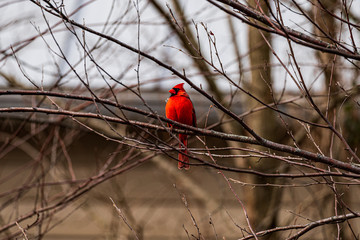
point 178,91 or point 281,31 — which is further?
point 178,91

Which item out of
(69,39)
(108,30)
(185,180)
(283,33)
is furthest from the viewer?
(185,180)

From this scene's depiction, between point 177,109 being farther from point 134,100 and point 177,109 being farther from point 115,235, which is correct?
point 134,100

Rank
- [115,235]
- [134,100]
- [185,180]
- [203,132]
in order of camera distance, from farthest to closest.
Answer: [134,100] → [185,180] → [115,235] → [203,132]

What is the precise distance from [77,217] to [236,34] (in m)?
3.95

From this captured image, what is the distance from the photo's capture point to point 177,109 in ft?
11.8

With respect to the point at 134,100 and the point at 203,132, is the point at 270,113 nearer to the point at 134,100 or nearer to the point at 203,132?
the point at 134,100

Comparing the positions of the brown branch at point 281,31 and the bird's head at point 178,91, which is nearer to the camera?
the brown branch at point 281,31

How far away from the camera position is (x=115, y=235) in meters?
5.04

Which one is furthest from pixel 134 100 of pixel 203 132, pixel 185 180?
pixel 203 132

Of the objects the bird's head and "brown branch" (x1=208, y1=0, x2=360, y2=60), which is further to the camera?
the bird's head

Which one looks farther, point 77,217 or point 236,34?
point 77,217

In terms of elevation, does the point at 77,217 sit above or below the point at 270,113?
below

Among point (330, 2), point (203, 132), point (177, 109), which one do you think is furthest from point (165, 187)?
point (203, 132)

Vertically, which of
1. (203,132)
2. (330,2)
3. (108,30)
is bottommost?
(203,132)
